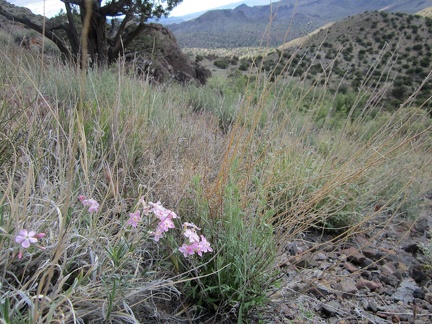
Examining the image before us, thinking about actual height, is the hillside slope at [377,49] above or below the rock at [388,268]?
above

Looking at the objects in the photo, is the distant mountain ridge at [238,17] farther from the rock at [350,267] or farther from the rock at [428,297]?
the rock at [428,297]

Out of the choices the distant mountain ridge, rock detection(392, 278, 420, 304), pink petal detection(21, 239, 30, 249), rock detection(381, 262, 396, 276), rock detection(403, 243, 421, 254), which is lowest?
rock detection(403, 243, 421, 254)

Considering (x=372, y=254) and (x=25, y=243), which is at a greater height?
(x=25, y=243)

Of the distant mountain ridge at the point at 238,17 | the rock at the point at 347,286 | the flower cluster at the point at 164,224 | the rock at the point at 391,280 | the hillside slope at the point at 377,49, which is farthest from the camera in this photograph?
the distant mountain ridge at the point at 238,17

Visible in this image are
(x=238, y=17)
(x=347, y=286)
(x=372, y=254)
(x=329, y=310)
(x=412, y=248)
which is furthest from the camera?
(x=238, y=17)

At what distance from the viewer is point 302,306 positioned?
5.95 ft

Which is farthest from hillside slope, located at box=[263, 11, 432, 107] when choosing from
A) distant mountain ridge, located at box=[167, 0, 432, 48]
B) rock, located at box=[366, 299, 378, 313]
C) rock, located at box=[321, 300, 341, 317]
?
rock, located at box=[321, 300, 341, 317]

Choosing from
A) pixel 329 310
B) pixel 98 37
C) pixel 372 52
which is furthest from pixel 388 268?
pixel 372 52

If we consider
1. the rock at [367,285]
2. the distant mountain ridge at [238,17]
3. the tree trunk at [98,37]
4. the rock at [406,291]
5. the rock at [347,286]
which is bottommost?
the rock at [406,291]

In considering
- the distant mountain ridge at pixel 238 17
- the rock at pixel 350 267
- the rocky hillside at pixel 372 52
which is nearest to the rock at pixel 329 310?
the rock at pixel 350 267

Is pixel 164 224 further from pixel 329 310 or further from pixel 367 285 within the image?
pixel 367 285

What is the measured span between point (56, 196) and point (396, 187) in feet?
10.5

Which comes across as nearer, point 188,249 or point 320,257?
point 188,249

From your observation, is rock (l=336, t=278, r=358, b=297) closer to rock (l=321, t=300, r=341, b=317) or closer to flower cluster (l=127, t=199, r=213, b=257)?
rock (l=321, t=300, r=341, b=317)
